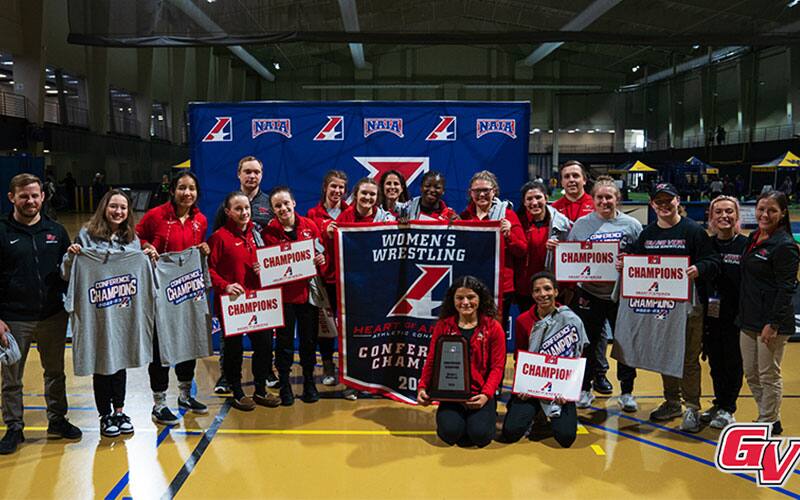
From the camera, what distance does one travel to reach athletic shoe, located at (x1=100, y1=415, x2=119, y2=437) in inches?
176

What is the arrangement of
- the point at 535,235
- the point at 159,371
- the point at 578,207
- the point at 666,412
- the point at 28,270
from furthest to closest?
1. the point at 578,207
2. the point at 535,235
3. the point at 666,412
4. the point at 159,371
5. the point at 28,270

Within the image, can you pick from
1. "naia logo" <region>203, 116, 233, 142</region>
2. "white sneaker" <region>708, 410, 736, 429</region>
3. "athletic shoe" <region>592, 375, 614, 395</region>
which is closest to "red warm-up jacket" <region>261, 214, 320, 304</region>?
"naia logo" <region>203, 116, 233, 142</region>

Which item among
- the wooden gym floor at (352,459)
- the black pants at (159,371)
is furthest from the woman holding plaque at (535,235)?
the black pants at (159,371)

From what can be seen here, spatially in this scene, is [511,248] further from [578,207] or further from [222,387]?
[222,387]

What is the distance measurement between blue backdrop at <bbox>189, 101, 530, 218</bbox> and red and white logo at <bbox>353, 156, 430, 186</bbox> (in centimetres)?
1

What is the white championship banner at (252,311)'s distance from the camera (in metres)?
4.74

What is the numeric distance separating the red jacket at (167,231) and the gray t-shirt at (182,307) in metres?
0.12

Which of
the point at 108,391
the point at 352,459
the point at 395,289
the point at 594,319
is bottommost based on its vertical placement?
the point at 352,459

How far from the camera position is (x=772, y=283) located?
4.16 metres

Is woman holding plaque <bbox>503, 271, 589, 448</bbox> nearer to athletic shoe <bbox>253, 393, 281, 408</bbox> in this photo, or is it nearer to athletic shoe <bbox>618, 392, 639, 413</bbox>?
athletic shoe <bbox>618, 392, 639, 413</bbox>

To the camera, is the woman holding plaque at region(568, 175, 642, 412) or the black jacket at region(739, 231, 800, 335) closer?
the black jacket at region(739, 231, 800, 335)

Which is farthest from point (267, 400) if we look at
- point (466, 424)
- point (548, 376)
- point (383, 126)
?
point (383, 126)

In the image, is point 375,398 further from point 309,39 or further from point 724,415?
point 309,39

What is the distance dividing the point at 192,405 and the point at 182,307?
0.87 meters
